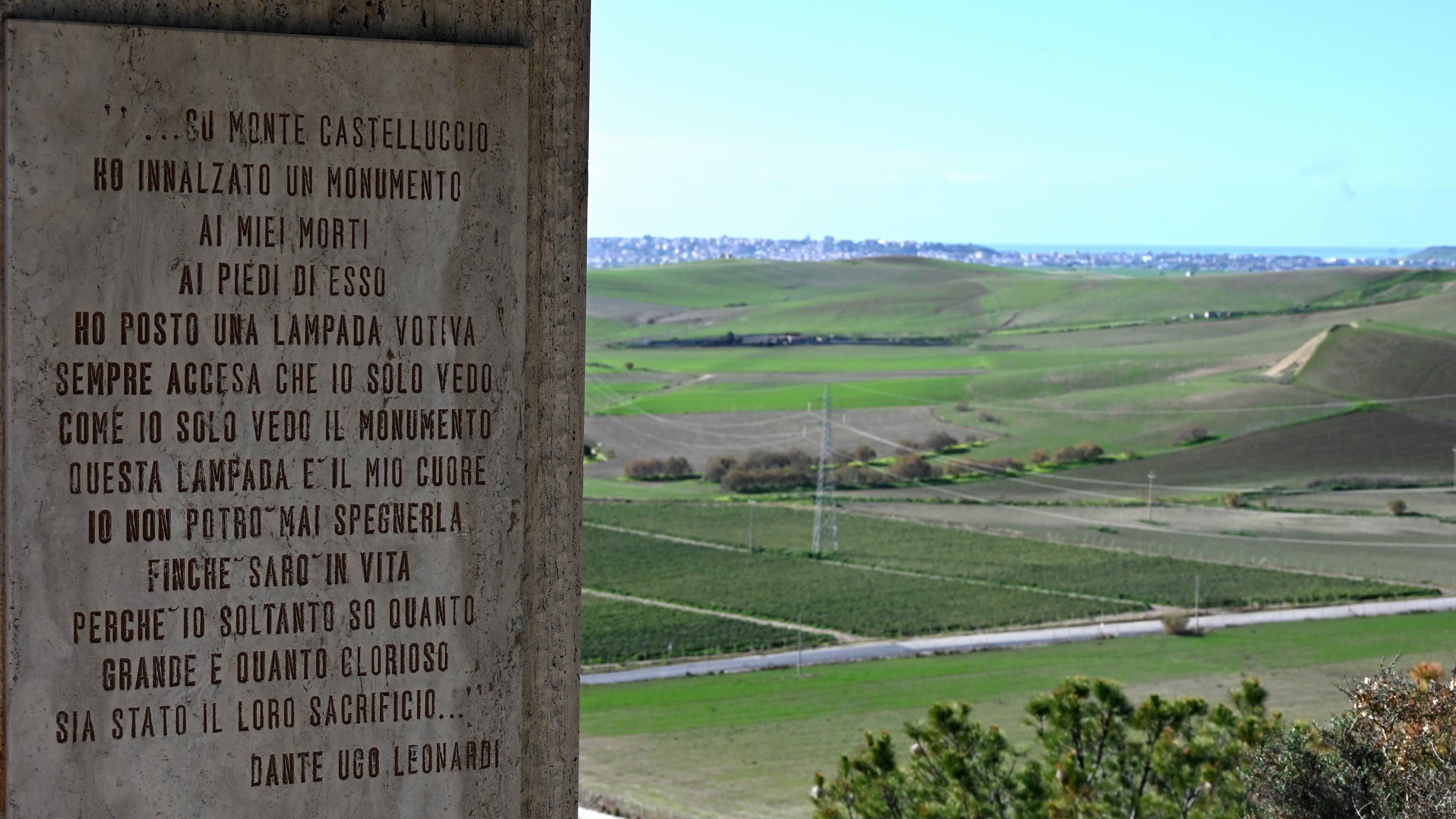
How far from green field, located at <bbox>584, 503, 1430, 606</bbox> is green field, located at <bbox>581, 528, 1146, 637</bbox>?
2250 mm

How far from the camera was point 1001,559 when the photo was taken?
6569cm

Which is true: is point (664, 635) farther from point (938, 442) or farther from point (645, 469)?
point (938, 442)

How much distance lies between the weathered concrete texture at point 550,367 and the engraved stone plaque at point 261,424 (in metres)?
0.08

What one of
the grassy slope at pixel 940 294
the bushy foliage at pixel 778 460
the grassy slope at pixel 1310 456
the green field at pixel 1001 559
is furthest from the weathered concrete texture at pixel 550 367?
the grassy slope at pixel 940 294

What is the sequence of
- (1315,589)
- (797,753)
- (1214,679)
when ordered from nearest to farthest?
(797,753), (1214,679), (1315,589)

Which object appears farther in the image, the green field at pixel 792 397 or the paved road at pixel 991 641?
the green field at pixel 792 397

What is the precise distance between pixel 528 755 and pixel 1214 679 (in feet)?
140

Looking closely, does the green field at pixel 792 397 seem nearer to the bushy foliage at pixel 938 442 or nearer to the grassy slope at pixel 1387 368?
the bushy foliage at pixel 938 442

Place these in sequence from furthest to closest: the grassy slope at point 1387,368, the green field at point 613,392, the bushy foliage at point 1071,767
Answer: the green field at point 613,392 → the grassy slope at point 1387,368 → the bushy foliage at point 1071,767

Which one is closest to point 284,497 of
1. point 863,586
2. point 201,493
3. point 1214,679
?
point 201,493

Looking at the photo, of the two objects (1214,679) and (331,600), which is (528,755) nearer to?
(331,600)

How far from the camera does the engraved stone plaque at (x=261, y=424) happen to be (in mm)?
4828

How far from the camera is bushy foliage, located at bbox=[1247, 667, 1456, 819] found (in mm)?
6805

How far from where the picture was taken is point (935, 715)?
16.0m
